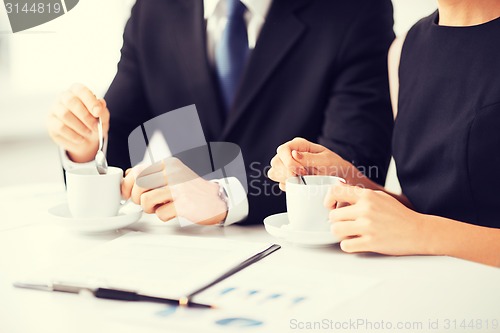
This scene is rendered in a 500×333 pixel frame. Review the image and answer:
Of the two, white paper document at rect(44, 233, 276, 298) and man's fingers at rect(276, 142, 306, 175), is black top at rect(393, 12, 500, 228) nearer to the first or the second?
man's fingers at rect(276, 142, 306, 175)

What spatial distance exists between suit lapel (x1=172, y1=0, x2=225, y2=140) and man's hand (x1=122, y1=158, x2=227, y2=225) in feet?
1.30

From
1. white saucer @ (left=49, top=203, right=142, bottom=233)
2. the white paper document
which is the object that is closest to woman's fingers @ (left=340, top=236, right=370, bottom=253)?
the white paper document

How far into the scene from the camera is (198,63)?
1523 mm

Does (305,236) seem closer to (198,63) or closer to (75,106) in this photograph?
(75,106)

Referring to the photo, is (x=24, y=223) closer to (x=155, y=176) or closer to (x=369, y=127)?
(x=155, y=176)

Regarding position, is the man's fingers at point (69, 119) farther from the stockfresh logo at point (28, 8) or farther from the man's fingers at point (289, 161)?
the stockfresh logo at point (28, 8)

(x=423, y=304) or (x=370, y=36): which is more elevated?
(x=370, y=36)

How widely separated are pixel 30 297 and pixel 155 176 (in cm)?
44

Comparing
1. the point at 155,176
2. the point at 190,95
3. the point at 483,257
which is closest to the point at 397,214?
the point at 483,257

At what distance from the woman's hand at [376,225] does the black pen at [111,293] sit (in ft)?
0.97

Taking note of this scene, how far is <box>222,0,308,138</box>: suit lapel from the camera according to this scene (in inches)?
57.2

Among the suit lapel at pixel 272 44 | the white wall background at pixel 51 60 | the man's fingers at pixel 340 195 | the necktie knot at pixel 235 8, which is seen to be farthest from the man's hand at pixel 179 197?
the white wall background at pixel 51 60

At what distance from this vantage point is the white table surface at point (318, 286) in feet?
2.27

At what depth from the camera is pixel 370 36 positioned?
4.76 feet
